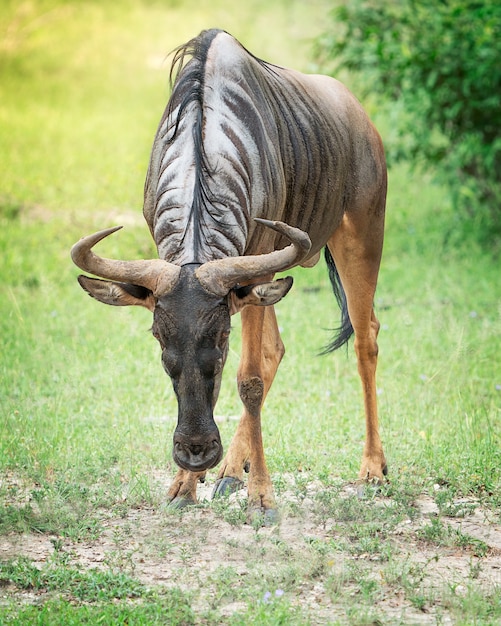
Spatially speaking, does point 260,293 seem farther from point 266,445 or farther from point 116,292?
point 266,445

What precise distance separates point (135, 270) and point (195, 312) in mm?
319

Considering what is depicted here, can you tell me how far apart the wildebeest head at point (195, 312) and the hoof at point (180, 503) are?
61cm

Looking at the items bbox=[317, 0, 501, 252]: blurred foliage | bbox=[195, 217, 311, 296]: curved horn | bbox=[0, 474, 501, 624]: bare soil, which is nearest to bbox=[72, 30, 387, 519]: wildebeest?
bbox=[195, 217, 311, 296]: curved horn

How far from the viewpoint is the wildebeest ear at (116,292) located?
4035 mm

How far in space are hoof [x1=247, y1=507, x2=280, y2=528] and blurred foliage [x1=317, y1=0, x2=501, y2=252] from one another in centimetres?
563

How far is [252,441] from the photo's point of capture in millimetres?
4633

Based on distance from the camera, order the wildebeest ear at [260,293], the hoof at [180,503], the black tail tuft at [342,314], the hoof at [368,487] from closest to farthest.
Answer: the wildebeest ear at [260,293]
the hoof at [180,503]
the hoof at [368,487]
the black tail tuft at [342,314]

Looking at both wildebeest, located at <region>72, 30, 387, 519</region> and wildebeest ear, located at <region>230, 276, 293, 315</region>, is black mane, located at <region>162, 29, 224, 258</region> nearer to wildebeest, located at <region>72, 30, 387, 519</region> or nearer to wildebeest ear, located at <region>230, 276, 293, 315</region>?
wildebeest, located at <region>72, 30, 387, 519</region>

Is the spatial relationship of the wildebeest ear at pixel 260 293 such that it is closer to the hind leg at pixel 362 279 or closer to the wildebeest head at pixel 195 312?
the wildebeest head at pixel 195 312

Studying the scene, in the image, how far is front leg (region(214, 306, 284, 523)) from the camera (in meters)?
4.54

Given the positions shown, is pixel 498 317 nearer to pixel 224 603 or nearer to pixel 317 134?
pixel 317 134

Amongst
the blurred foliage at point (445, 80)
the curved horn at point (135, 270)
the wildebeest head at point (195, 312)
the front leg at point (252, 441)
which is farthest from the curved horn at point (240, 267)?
the blurred foliage at point (445, 80)

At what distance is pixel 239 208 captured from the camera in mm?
4289

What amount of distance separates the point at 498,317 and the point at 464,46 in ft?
9.49
